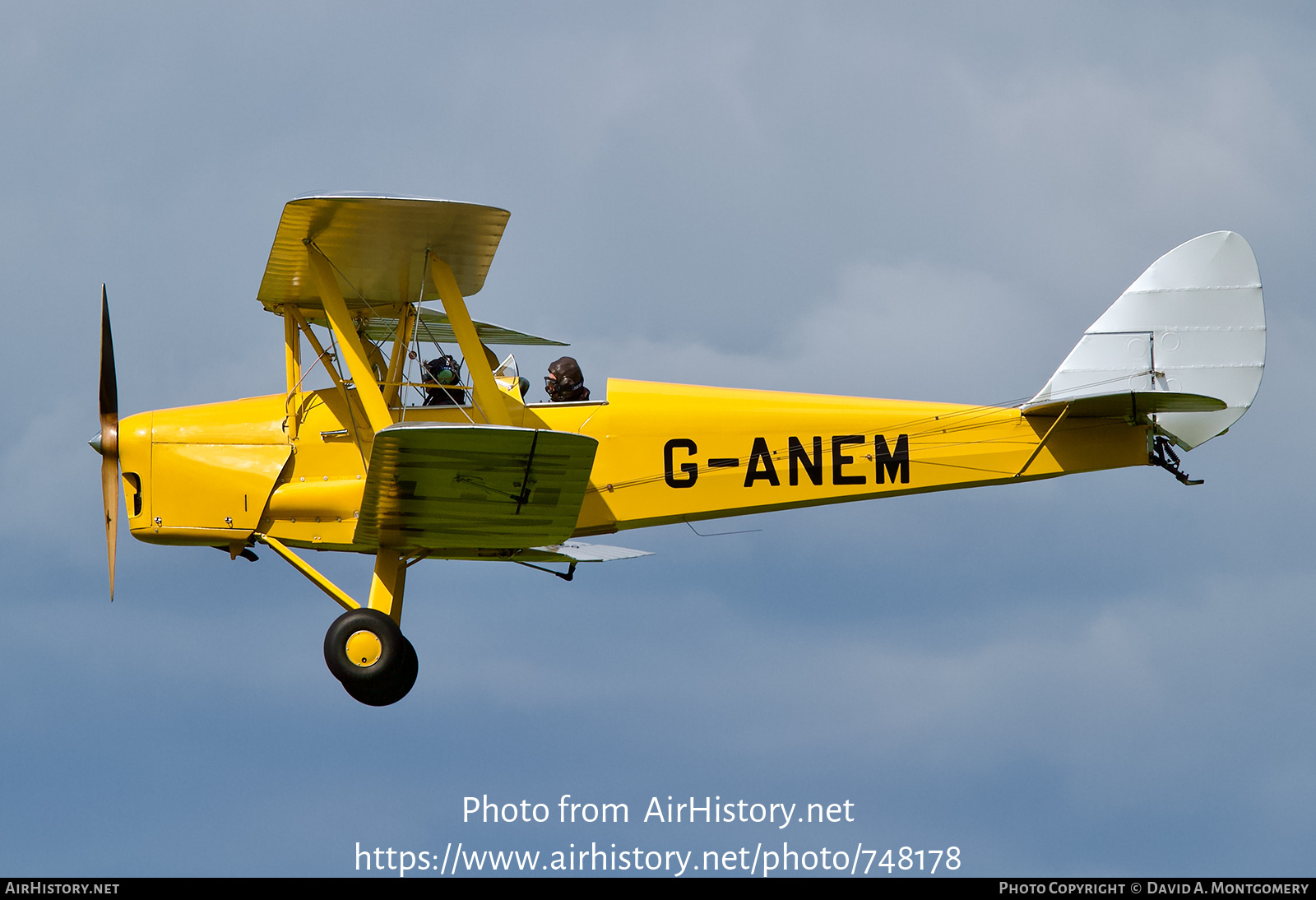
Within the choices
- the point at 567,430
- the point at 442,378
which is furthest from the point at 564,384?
the point at 442,378

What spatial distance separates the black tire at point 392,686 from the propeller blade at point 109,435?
7.30 ft

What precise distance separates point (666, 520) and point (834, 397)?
5.62 feet

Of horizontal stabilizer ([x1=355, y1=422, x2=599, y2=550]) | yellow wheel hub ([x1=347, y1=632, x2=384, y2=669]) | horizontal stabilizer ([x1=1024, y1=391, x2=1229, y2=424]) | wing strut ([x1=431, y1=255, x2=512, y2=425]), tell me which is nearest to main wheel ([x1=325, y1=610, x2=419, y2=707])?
yellow wheel hub ([x1=347, y1=632, x2=384, y2=669])

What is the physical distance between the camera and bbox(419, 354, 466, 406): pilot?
12.4 m

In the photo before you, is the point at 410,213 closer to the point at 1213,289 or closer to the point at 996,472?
the point at 996,472

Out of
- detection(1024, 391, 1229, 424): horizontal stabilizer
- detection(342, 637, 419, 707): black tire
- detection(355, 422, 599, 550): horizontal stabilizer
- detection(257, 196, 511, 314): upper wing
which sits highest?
detection(257, 196, 511, 314): upper wing

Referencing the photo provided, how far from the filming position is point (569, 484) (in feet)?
36.4

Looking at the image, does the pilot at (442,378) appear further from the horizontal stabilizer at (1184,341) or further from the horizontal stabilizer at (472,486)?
the horizontal stabilizer at (1184,341)

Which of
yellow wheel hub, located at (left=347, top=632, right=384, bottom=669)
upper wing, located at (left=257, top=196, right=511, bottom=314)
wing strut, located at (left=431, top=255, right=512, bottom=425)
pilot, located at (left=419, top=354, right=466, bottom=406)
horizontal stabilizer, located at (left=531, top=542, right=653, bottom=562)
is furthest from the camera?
horizontal stabilizer, located at (left=531, top=542, right=653, bottom=562)

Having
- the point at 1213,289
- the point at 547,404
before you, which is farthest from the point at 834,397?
the point at 1213,289

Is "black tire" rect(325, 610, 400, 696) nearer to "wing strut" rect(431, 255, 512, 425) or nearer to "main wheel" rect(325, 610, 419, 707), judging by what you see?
"main wheel" rect(325, 610, 419, 707)

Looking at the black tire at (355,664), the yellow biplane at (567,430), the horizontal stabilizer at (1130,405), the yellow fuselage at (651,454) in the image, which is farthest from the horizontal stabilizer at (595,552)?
the horizontal stabilizer at (1130,405)

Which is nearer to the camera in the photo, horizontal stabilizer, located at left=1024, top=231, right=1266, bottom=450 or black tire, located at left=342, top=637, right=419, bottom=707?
black tire, located at left=342, top=637, right=419, bottom=707

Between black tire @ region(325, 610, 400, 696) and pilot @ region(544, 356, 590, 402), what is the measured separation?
2.28 m
